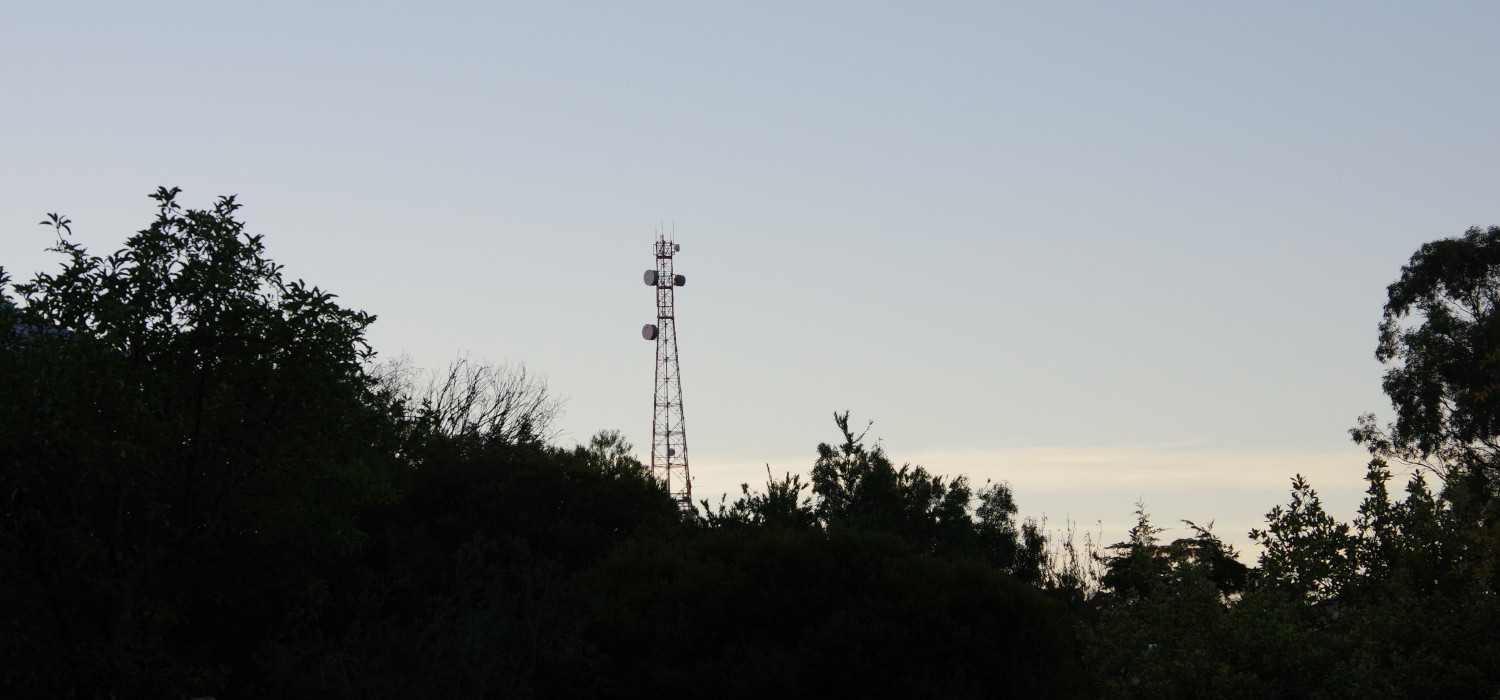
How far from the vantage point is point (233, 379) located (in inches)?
586

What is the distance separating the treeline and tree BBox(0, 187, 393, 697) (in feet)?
0.12

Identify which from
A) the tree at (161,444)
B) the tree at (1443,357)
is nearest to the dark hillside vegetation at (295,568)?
the tree at (161,444)

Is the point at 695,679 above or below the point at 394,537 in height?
below

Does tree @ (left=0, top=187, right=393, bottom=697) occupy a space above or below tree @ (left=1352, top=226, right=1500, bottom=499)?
below

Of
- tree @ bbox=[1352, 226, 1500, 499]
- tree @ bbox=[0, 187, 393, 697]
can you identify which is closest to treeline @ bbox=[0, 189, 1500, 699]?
tree @ bbox=[0, 187, 393, 697]

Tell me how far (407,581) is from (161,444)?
733 centimetres

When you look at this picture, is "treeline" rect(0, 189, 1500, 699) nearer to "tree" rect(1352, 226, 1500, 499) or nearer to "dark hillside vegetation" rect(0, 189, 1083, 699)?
"dark hillside vegetation" rect(0, 189, 1083, 699)

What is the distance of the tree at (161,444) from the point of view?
13539 millimetres

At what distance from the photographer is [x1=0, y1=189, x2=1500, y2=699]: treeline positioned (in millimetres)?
13898

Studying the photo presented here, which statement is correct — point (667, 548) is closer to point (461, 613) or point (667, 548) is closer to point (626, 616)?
point (626, 616)

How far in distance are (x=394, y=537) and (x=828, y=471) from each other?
12.1 metres

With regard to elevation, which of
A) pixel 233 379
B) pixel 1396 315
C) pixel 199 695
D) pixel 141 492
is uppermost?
pixel 1396 315

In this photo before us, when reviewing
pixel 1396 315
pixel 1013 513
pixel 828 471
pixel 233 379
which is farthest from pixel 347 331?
pixel 1396 315

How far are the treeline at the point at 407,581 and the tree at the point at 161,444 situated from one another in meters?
0.04
